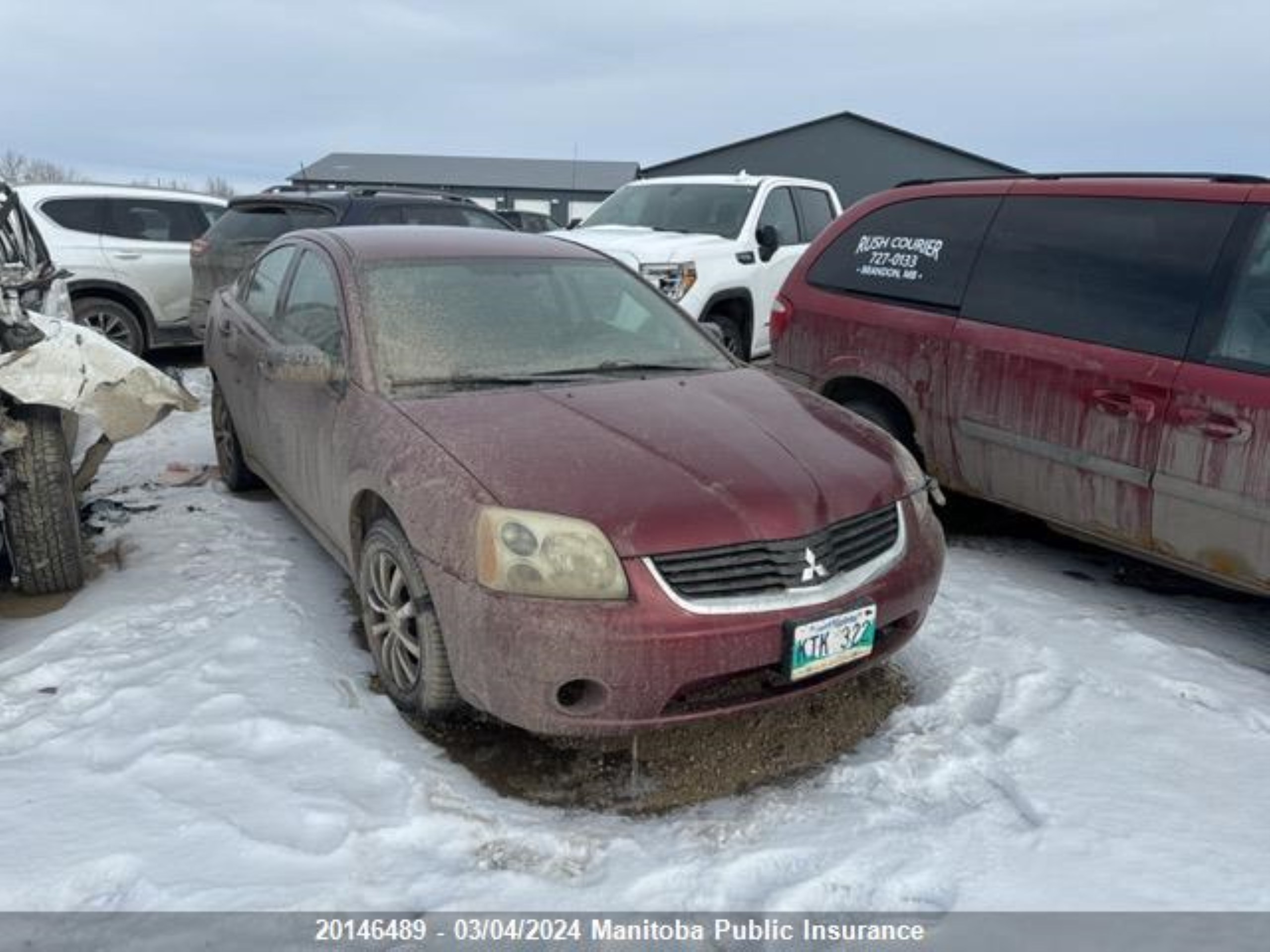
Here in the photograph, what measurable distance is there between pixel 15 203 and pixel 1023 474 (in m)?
5.20

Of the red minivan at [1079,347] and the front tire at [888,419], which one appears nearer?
the red minivan at [1079,347]

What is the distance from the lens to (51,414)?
12.1 feet

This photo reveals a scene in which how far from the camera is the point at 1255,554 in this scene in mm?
3316

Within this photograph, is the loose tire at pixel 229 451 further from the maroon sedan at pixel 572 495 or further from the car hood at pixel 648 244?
the car hood at pixel 648 244

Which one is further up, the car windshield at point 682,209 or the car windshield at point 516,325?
the car windshield at point 682,209

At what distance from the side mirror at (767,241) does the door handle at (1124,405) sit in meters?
4.26

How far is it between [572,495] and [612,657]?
1.53ft

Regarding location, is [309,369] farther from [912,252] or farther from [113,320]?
[113,320]

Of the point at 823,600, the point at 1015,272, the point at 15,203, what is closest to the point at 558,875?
the point at 823,600

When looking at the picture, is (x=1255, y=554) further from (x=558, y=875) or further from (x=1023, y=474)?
(x=558, y=875)

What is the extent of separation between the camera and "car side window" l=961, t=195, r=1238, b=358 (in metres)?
3.62

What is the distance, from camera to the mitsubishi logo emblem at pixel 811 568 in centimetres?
261

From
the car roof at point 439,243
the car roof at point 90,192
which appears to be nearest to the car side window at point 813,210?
the car roof at point 439,243

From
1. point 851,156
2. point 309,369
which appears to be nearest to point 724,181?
point 309,369
